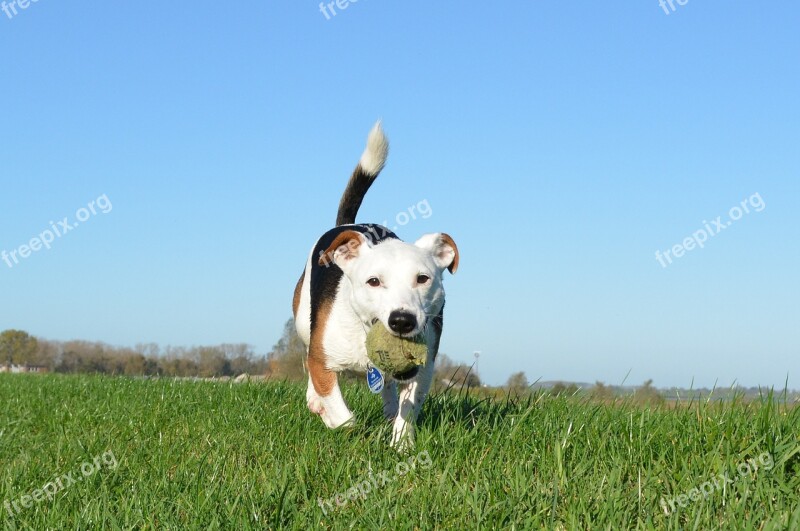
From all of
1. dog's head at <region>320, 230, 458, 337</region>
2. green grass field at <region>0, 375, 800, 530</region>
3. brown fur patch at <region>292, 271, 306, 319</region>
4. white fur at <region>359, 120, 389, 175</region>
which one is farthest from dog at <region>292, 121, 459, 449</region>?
white fur at <region>359, 120, 389, 175</region>

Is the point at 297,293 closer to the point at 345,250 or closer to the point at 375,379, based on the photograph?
the point at 345,250

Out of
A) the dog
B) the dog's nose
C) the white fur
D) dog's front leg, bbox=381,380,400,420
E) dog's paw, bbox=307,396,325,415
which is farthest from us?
the white fur

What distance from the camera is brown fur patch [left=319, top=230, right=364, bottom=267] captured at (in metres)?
5.71

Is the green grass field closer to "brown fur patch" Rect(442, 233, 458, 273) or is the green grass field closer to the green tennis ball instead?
the green tennis ball

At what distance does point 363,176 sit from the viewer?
780 cm

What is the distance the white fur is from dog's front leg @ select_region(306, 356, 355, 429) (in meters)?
2.41

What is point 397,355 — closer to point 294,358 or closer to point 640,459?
point 640,459

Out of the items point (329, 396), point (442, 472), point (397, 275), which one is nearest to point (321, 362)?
point (329, 396)

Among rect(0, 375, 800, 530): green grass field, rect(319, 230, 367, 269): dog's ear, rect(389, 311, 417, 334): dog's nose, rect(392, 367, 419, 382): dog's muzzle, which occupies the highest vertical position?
rect(319, 230, 367, 269): dog's ear

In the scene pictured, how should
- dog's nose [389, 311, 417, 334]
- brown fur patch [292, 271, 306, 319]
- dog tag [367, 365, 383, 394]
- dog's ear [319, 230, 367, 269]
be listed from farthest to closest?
brown fur patch [292, 271, 306, 319], dog's ear [319, 230, 367, 269], dog tag [367, 365, 383, 394], dog's nose [389, 311, 417, 334]

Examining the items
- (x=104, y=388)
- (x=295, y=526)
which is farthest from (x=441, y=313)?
(x=104, y=388)

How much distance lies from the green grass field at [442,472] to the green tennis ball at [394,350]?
47cm

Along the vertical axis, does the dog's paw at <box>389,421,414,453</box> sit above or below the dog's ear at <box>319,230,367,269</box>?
below

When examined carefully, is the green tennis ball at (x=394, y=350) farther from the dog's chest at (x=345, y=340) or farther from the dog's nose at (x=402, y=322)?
the dog's chest at (x=345, y=340)
